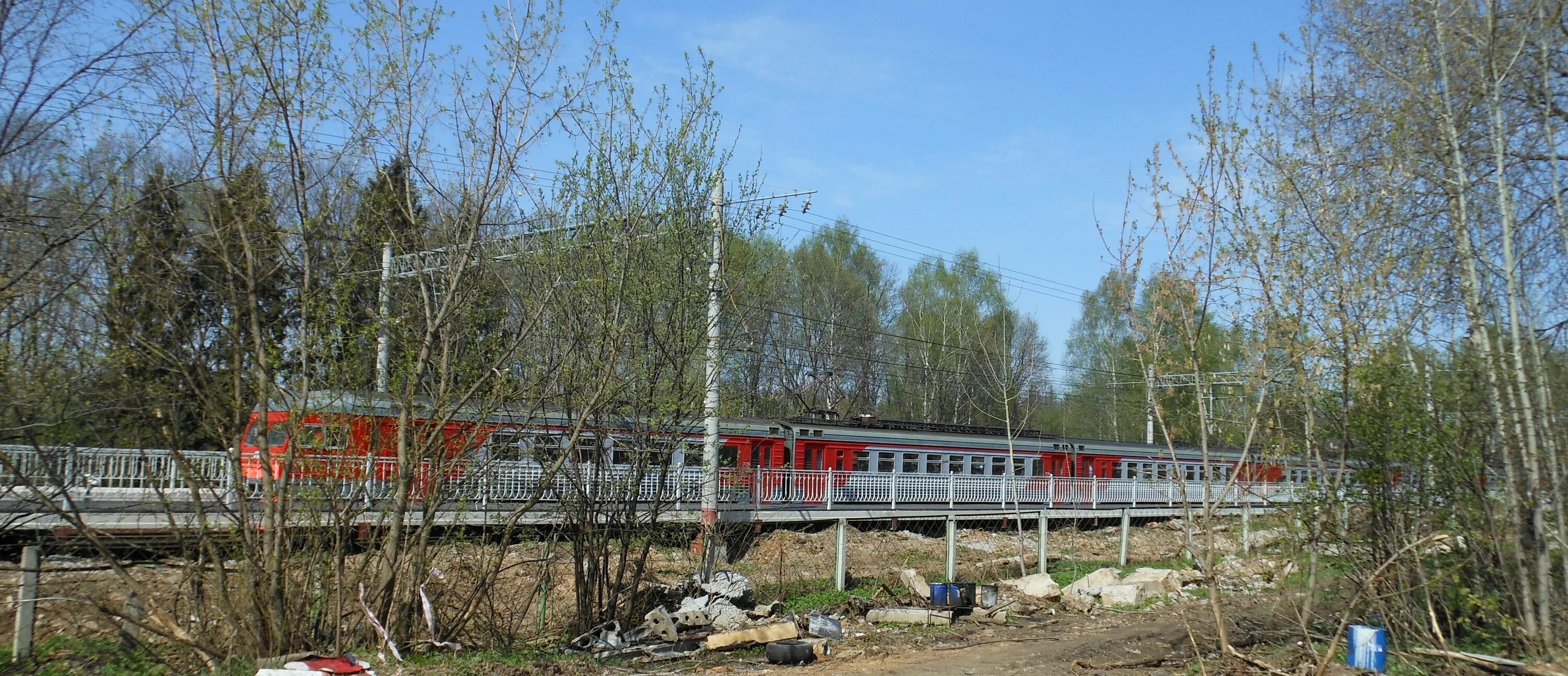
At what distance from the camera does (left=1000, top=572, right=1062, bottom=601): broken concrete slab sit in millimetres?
13508

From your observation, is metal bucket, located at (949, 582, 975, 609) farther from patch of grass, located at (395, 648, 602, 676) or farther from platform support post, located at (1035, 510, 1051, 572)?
patch of grass, located at (395, 648, 602, 676)

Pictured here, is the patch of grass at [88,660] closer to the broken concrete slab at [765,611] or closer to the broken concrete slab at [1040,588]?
the broken concrete slab at [765,611]

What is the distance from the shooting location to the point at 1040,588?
1362cm

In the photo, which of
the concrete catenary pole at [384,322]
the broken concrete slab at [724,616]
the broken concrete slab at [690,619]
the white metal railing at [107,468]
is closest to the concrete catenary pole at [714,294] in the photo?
the broken concrete slab at [724,616]

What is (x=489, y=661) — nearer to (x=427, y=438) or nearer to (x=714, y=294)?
(x=427, y=438)

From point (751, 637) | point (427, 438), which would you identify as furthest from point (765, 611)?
point (427, 438)

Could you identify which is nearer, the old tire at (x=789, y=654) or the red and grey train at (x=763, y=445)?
the red and grey train at (x=763, y=445)

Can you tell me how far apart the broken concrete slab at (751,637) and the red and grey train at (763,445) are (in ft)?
6.63

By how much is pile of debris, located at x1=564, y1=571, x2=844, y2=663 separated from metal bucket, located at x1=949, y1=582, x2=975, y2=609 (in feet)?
5.75

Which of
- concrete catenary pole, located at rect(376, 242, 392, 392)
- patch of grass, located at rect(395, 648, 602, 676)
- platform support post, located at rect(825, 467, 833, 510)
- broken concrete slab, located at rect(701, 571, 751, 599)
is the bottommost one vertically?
patch of grass, located at rect(395, 648, 602, 676)

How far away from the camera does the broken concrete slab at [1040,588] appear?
13.5m

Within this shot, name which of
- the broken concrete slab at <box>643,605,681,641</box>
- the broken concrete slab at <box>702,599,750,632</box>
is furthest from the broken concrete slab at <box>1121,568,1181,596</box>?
the broken concrete slab at <box>643,605,681,641</box>

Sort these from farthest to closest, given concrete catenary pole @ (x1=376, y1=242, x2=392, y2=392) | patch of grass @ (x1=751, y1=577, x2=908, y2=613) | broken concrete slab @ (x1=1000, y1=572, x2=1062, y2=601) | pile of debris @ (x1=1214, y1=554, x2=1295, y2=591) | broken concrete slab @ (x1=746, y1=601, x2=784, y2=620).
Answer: broken concrete slab @ (x1=1000, y1=572, x2=1062, y2=601) → patch of grass @ (x1=751, y1=577, x2=908, y2=613) → broken concrete slab @ (x1=746, y1=601, x2=784, y2=620) → pile of debris @ (x1=1214, y1=554, x2=1295, y2=591) → concrete catenary pole @ (x1=376, y1=242, x2=392, y2=392)

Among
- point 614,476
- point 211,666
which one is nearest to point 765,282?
point 614,476
